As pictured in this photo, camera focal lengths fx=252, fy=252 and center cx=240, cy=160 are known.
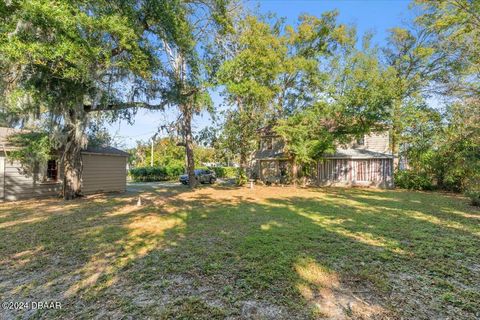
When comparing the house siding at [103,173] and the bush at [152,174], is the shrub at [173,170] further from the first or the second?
the house siding at [103,173]

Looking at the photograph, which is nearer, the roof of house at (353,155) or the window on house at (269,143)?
the roof of house at (353,155)

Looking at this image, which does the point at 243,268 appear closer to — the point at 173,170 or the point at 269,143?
the point at 269,143

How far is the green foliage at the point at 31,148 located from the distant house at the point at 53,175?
15.7 inches

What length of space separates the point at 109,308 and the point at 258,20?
18.1 m

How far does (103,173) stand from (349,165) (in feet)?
54.9

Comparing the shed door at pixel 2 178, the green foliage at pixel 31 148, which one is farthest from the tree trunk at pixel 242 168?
the shed door at pixel 2 178

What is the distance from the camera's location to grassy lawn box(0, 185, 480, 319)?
2.71 metres

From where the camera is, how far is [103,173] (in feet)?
46.6

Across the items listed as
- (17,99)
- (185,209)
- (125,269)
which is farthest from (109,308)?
(17,99)

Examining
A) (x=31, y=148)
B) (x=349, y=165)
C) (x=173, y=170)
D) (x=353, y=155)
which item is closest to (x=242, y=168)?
(x=349, y=165)

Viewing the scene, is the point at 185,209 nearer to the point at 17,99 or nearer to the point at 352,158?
the point at 17,99

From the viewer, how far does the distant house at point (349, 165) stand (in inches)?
715

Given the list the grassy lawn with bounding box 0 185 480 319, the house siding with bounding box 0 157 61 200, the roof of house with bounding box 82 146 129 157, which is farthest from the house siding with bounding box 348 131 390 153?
the house siding with bounding box 0 157 61 200

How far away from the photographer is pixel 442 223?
661 cm
